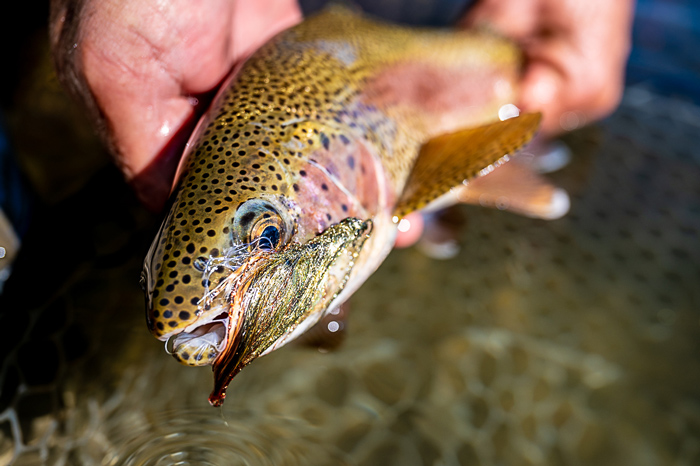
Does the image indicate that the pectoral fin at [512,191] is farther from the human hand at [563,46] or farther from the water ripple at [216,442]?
the water ripple at [216,442]

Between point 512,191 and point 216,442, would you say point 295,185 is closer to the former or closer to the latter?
point 216,442

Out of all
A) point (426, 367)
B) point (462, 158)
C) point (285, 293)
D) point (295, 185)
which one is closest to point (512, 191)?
point (462, 158)

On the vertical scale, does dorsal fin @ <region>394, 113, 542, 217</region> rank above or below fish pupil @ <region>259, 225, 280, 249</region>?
below

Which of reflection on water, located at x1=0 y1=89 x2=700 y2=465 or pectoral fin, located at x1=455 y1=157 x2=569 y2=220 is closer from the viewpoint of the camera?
reflection on water, located at x1=0 y1=89 x2=700 y2=465

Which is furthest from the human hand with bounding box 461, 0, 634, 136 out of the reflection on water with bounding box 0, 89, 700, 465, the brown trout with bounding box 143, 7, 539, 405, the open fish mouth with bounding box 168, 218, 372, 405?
the open fish mouth with bounding box 168, 218, 372, 405

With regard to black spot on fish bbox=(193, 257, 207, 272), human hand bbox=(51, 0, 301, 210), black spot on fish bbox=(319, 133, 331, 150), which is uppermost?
A: human hand bbox=(51, 0, 301, 210)

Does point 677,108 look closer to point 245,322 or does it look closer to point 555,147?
point 555,147

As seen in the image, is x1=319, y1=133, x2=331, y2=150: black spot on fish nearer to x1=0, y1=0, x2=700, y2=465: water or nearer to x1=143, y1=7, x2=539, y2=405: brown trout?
x1=143, y1=7, x2=539, y2=405: brown trout
